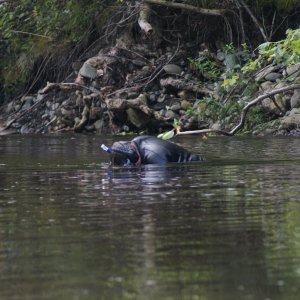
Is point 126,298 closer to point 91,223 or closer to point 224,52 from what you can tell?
point 91,223

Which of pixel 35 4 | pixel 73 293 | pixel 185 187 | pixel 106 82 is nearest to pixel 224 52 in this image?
pixel 106 82

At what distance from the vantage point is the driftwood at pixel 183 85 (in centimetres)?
2005

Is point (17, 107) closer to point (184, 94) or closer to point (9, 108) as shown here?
point (9, 108)

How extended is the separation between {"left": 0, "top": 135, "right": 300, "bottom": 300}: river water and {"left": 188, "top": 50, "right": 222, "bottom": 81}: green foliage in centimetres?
893

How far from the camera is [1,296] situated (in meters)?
4.12

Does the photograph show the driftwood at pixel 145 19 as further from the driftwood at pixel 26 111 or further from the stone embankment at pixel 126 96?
the driftwood at pixel 26 111

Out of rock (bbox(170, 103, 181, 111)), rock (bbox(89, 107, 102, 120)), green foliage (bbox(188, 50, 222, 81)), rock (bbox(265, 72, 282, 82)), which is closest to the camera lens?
rock (bbox(265, 72, 282, 82))

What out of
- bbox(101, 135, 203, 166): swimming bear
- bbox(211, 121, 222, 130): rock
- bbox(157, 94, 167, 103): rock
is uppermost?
bbox(157, 94, 167, 103): rock

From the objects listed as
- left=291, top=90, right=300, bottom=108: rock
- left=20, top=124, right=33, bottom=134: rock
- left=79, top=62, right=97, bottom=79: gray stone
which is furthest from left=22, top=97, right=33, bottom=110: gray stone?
left=291, top=90, right=300, bottom=108: rock

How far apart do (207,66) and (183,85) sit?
71 cm

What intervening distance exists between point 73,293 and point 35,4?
20119mm

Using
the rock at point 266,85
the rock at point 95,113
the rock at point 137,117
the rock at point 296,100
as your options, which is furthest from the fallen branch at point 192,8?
the rock at point 296,100

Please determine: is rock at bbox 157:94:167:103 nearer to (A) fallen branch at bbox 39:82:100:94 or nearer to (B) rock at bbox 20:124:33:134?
(A) fallen branch at bbox 39:82:100:94

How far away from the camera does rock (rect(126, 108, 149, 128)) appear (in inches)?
797
